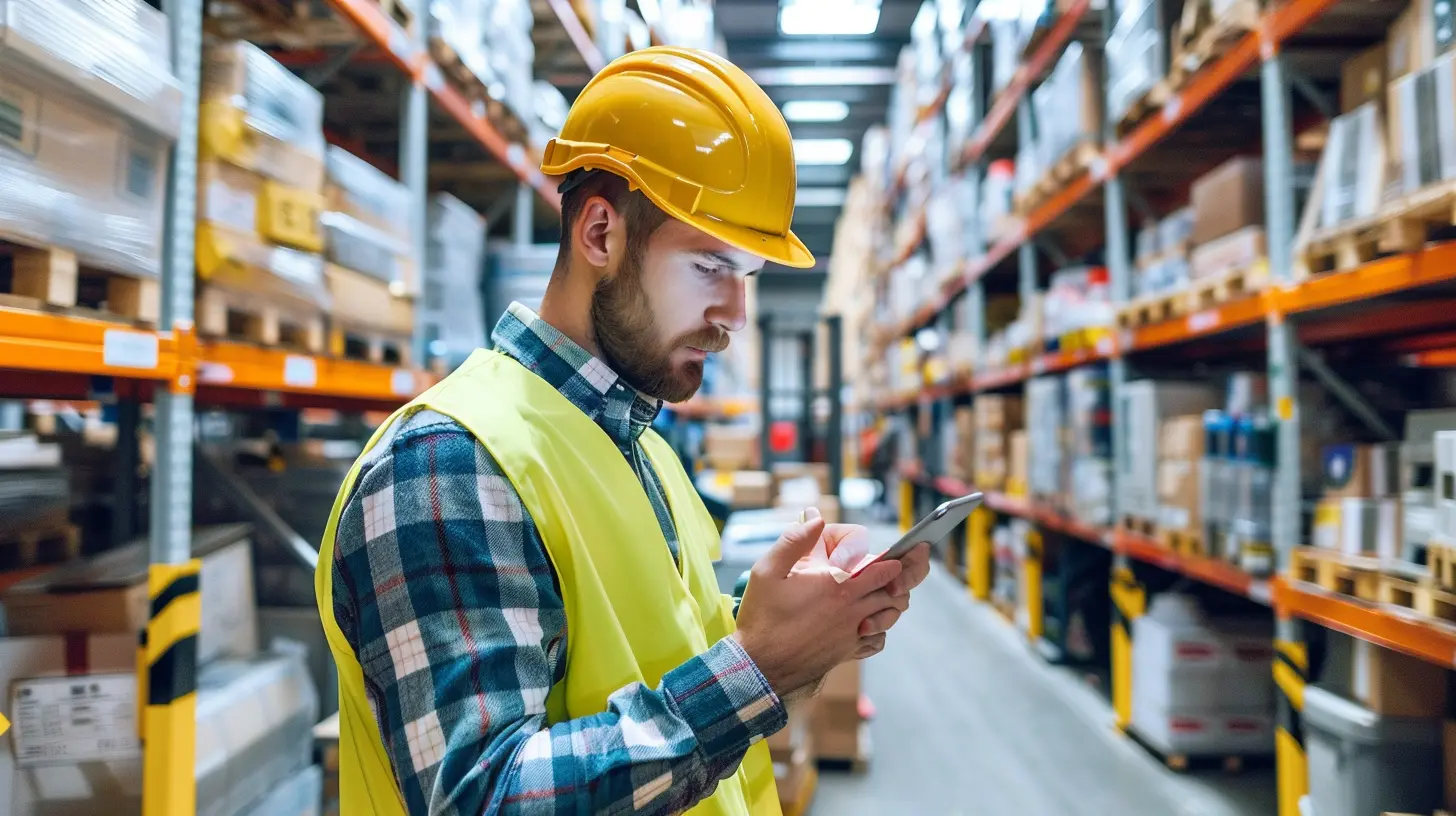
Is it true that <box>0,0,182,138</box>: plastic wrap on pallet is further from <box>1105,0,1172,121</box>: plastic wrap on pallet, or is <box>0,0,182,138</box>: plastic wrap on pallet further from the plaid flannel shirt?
<box>1105,0,1172,121</box>: plastic wrap on pallet

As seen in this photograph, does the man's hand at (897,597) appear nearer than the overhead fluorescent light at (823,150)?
Yes

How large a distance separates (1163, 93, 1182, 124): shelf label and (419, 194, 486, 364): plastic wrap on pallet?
3.29 metres

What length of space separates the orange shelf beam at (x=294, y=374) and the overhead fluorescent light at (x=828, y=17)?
9078 mm

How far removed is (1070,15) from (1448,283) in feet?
10.1

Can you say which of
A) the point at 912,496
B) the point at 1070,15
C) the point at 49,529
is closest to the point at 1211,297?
the point at 1070,15

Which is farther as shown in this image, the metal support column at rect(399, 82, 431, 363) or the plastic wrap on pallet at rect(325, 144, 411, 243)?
the metal support column at rect(399, 82, 431, 363)

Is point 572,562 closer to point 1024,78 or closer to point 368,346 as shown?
point 368,346

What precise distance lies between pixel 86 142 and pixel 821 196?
17491mm

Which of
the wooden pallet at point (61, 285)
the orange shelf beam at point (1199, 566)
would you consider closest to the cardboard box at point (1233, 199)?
the orange shelf beam at point (1199, 566)

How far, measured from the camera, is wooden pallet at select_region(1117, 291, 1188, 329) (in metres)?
3.78

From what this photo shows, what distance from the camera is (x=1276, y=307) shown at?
117 inches

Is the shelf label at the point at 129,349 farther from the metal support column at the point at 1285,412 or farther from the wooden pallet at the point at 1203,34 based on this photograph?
the wooden pallet at the point at 1203,34

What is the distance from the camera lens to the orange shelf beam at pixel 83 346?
5.27ft

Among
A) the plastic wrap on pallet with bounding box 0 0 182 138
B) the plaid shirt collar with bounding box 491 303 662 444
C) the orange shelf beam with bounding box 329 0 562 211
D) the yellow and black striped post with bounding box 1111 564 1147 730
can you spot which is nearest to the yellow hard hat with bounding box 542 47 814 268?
the plaid shirt collar with bounding box 491 303 662 444
